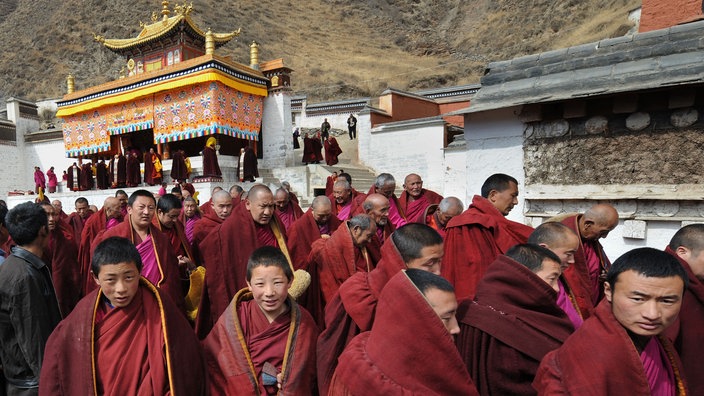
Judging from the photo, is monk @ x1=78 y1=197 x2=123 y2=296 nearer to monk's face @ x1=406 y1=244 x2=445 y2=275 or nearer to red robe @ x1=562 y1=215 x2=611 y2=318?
monk's face @ x1=406 y1=244 x2=445 y2=275

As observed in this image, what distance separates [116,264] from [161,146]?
53.9 feet

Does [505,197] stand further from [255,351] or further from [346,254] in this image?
[255,351]

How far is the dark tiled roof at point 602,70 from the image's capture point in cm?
402

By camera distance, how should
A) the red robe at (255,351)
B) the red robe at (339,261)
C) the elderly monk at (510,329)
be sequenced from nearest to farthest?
1. the elderly monk at (510,329)
2. the red robe at (255,351)
3. the red robe at (339,261)

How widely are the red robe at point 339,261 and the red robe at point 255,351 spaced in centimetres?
93

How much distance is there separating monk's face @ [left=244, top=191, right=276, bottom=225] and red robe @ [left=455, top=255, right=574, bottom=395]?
223cm

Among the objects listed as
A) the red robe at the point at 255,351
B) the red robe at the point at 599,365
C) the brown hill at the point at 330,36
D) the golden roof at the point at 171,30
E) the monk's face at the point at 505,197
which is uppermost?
the brown hill at the point at 330,36

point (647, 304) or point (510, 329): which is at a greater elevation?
point (647, 304)

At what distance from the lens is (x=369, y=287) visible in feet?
7.29

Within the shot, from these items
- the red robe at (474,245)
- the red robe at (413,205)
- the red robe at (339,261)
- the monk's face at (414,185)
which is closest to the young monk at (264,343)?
the red robe at (339,261)

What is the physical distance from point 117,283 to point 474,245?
224cm

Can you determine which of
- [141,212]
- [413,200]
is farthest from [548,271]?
[413,200]

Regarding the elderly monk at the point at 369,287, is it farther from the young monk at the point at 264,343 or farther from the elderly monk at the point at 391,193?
the elderly monk at the point at 391,193

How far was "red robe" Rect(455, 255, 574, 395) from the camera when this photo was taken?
172cm
